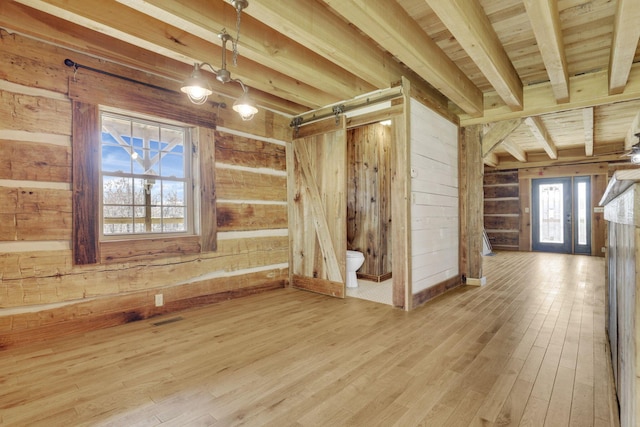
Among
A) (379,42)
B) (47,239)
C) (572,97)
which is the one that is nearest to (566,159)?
(572,97)

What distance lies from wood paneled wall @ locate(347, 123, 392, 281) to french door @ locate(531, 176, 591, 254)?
5949 mm

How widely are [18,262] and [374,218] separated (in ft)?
14.0

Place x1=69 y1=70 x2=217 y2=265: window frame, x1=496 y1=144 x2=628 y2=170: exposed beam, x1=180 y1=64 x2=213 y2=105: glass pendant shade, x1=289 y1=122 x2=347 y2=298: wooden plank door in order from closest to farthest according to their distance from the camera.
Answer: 1. x1=180 y1=64 x2=213 y2=105: glass pendant shade
2. x1=69 y1=70 x2=217 y2=265: window frame
3. x1=289 y1=122 x2=347 y2=298: wooden plank door
4. x1=496 y1=144 x2=628 y2=170: exposed beam

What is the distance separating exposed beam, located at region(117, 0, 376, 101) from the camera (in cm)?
220

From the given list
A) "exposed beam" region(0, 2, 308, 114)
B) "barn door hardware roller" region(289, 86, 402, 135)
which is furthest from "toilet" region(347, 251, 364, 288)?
"exposed beam" region(0, 2, 308, 114)

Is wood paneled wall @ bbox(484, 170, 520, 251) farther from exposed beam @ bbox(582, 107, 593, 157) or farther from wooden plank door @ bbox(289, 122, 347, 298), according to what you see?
wooden plank door @ bbox(289, 122, 347, 298)

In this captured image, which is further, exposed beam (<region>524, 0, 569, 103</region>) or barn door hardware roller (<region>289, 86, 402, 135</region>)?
barn door hardware roller (<region>289, 86, 402, 135</region>)

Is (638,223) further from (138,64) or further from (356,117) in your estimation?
(138,64)

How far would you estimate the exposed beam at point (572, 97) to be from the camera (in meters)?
3.54

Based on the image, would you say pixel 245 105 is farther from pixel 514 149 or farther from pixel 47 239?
pixel 514 149

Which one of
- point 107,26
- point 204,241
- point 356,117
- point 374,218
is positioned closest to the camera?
point 107,26

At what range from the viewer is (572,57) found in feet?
11.0

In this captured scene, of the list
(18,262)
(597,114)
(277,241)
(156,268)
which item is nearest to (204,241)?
(156,268)

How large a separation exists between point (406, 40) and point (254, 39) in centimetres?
126
